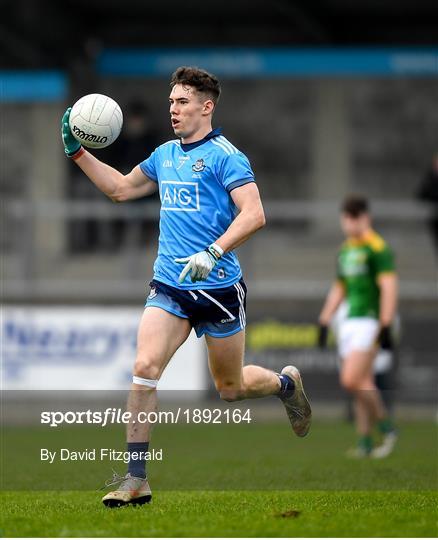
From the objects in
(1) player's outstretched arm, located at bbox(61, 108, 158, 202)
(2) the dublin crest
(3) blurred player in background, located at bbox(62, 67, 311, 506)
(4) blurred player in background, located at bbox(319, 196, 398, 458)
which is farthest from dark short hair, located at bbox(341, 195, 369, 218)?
(2) the dublin crest

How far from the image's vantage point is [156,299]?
7750mm

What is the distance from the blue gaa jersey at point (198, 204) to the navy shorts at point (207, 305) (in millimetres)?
45

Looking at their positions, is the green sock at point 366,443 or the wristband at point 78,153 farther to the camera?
the green sock at point 366,443

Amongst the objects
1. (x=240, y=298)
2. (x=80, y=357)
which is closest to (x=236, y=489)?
(x=240, y=298)

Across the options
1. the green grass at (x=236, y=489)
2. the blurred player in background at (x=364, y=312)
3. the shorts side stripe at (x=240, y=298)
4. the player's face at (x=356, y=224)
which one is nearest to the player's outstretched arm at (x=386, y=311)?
the blurred player in background at (x=364, y=312)

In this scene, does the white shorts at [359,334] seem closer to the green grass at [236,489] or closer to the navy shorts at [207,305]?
the green grass at [236,489]

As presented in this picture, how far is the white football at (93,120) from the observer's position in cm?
796

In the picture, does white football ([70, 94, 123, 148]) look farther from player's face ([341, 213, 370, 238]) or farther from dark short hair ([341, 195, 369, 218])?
player's face ([341, 213, 370, 238])

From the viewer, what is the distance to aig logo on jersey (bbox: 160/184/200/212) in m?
7.76

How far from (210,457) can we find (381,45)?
1338 cm

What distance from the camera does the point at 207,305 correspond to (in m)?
Result: 7.77

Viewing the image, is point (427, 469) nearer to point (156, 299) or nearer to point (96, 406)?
point (156, 299)

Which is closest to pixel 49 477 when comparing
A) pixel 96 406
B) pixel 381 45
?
pixel 96 406

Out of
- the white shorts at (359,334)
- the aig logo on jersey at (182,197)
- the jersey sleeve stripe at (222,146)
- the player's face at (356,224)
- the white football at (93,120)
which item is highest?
the white football at (93,120)
